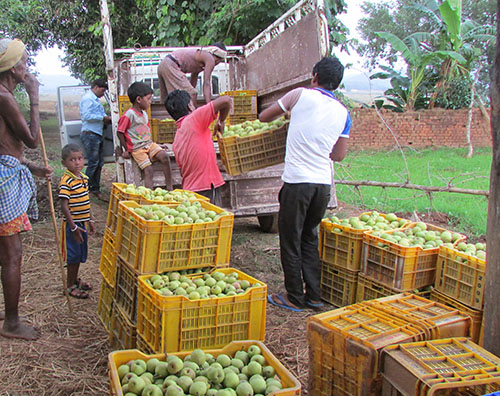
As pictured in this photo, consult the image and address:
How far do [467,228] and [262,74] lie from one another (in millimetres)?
4356

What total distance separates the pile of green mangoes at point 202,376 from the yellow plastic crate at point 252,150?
2807 millimetres

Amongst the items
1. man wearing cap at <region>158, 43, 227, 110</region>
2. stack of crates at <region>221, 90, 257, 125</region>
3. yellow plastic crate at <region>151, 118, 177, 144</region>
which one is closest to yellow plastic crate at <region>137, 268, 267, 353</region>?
man wearing cap at <region>158, 43, 227, 110</region>

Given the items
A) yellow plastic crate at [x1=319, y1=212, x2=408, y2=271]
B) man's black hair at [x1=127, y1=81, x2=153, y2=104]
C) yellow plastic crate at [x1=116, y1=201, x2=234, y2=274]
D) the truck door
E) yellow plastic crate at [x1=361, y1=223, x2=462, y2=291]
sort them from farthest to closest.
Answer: the truck door, man's black hair at [x1=127, y1=81, x2=153, y2=104], yellow plastic crate at [x1=319, y1=212, x2=408, y2=271], yellow plastic crate at [x1=361, y1=223, x2=462, y2=291], yellow plastic crate at [x1=116, y1=201, x2=234, y2=274]

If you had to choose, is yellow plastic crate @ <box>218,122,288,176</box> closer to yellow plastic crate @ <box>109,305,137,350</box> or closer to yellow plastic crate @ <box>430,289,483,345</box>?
yellow plastic crate @ <box>109,305,137,350</box>

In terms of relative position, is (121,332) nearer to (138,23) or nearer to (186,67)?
(186,67)

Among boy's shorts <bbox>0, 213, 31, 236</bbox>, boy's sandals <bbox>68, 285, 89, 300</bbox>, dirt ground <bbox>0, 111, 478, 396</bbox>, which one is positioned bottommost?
dirt ground <bbox>0, 111, 478, 396</bbox>

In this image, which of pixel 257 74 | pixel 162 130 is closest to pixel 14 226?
pixel 162 130

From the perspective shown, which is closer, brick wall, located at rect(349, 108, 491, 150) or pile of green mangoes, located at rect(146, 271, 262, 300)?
pile of green mangoes, located at rect(146, 271, 262, 300)

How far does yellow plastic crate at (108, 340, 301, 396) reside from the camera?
2.40m

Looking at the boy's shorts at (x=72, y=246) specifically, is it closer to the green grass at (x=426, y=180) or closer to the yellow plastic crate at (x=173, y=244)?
the yellow plastic crate at (x=173, y=244)

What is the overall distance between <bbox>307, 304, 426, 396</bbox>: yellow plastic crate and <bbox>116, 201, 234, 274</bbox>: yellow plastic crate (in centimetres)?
105

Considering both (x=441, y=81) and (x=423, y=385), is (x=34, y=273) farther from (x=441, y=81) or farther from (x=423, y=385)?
(x=441, y=81)

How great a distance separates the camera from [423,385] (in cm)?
237

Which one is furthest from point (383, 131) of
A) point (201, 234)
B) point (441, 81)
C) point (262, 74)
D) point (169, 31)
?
point (201, 234)
